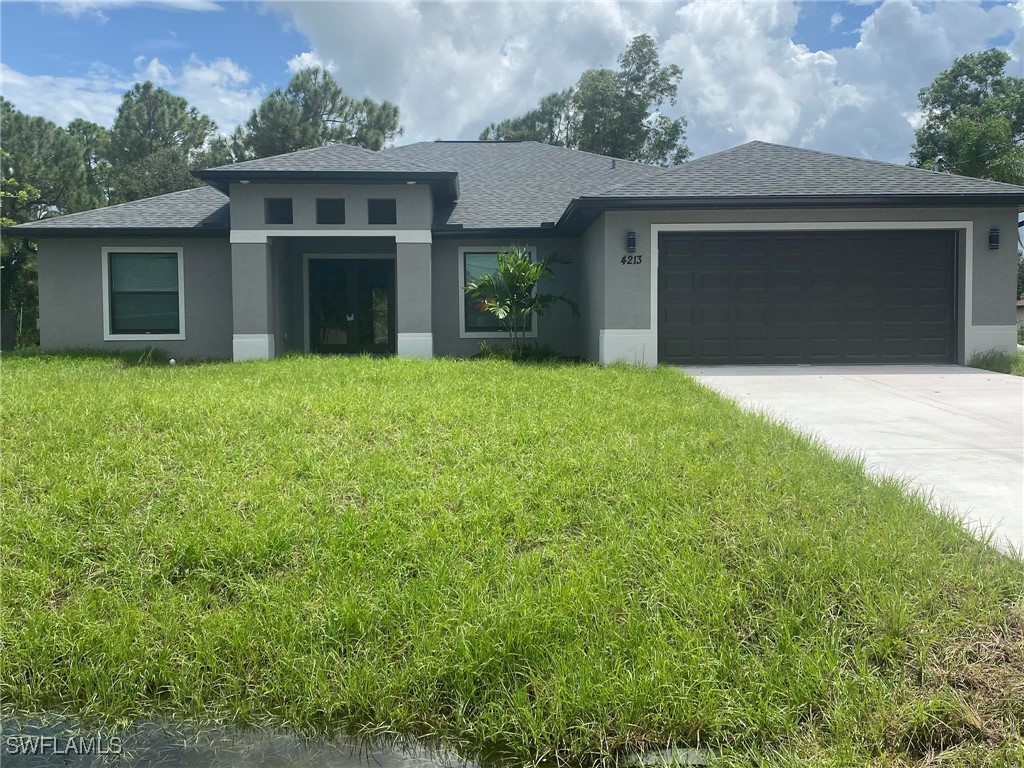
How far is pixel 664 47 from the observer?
32938mm

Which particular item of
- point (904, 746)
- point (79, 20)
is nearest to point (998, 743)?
point (904, 746)

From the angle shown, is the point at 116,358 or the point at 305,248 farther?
the point at 305,248

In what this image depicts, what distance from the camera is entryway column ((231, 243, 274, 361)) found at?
13.3m

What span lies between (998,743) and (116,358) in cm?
1366

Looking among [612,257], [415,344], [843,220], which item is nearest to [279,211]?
[415,344]

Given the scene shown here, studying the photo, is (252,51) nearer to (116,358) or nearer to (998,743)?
(116,358)

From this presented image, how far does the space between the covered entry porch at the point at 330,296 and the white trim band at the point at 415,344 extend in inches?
0.7

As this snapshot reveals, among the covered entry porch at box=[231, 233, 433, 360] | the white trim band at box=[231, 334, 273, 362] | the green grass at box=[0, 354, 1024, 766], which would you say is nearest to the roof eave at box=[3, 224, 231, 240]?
the covered entry porch at box=[231, 233, 433, 360]

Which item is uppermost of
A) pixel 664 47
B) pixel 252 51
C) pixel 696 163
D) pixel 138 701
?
pixel 664 47

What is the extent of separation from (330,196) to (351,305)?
3.55 meters

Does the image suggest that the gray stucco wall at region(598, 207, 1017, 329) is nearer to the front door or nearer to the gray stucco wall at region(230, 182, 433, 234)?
the gray stucco wall at region(230, 182, 433, 234)

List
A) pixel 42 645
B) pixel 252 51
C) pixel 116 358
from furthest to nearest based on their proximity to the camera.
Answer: pixel 116 358 → pixel 252 51 → pixel 42 645

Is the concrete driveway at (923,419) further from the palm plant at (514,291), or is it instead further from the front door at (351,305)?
the front door at (351,305)

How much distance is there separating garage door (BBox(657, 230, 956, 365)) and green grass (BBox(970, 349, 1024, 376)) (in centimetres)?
47
